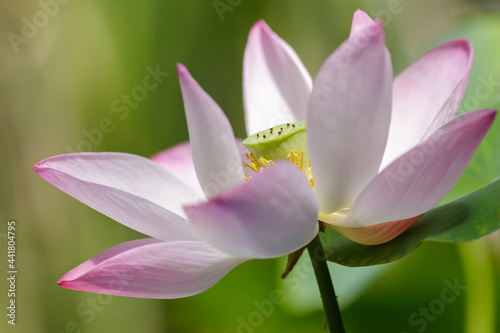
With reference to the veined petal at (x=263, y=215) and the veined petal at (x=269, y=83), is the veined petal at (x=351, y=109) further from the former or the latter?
the veined petal at (x=269, y=83)

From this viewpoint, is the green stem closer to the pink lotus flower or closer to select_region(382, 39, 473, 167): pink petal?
the pink lotus flower

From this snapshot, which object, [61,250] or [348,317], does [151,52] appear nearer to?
[61,250]

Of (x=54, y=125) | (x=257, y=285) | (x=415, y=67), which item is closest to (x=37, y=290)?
(x=54, y=125)

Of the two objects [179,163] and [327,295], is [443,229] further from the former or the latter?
[179,163]

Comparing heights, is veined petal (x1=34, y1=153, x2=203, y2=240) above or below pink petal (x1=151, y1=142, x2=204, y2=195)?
below

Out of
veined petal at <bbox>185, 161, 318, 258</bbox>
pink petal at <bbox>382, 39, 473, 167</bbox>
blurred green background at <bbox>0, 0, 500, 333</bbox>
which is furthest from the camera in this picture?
blurred green background at <bbox>0, 0, 500, 333</bbox>

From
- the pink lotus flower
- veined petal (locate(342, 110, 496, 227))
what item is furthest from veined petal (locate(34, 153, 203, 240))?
veined petal (locate(342, 110, 496, 227))
